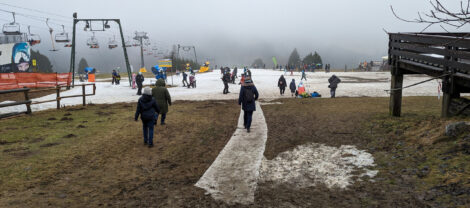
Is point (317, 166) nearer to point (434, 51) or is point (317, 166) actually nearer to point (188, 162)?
A: point (188, 162)

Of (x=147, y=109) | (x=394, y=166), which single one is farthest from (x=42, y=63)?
(x=394, y=166)

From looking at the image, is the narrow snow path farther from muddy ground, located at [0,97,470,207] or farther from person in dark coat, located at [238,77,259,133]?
person in dark coat, located at [238,77,259,133]

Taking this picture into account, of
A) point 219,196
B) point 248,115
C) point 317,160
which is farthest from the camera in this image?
point 248,115

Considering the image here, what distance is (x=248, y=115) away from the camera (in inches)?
407

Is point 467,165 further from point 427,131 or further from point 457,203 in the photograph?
point 427,131

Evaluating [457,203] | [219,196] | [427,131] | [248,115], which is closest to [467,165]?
[457,203]

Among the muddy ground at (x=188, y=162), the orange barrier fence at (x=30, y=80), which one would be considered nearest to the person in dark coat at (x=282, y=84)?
the muddy ground at (x=188, y=162)

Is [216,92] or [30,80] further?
[216,92]

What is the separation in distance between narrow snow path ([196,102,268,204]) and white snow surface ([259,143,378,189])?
31 cm

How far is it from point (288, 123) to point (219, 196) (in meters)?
6.95

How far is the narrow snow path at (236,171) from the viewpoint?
5254 millimetres

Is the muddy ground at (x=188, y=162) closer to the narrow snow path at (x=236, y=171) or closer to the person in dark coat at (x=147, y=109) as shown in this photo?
the narrow snow path at (x=236, y=171)

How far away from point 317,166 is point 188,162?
2.92m

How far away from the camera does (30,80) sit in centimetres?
2402
